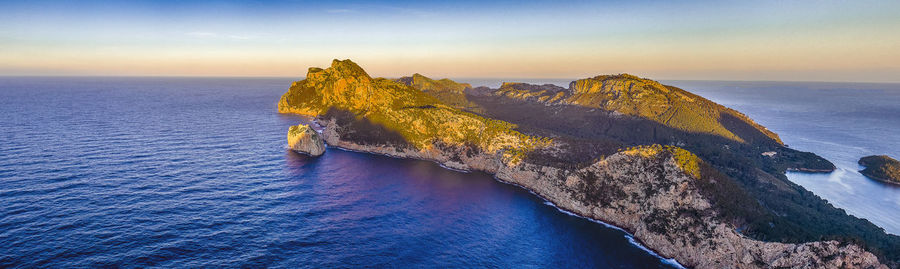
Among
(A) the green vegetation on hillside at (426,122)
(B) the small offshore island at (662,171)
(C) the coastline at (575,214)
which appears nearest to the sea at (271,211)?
(C) the coastline at (575,214)

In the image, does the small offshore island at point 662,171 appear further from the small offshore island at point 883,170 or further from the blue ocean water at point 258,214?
the small offshore island at point 883,170

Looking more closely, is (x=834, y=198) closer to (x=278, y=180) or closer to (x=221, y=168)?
(x=278, y=180)

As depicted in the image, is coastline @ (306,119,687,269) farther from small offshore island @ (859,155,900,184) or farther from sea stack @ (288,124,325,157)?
small offshore island @ (859,155,900,184)

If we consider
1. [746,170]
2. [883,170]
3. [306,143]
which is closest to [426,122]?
[306,143]


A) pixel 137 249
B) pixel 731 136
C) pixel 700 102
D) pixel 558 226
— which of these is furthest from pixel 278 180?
pixel 700 102

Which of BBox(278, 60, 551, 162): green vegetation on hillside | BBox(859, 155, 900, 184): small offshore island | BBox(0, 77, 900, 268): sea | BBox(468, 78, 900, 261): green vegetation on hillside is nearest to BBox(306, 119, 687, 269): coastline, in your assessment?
BBox(0, 77, 900, 268): sea

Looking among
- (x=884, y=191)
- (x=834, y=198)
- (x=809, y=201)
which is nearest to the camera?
(x=809, y=201)
